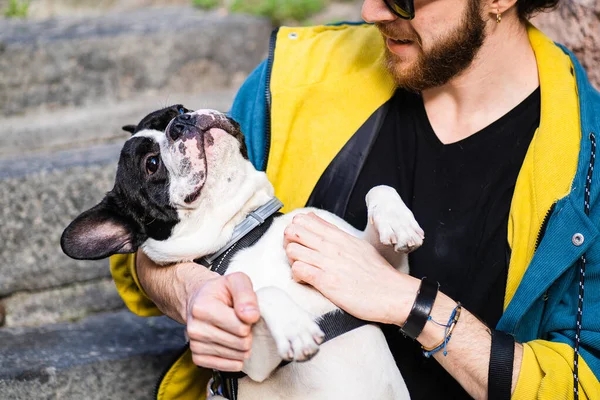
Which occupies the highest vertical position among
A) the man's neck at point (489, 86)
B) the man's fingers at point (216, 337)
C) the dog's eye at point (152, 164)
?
the man's neck at point (489, 86)

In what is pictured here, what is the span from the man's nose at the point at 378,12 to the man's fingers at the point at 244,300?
40.2 inches

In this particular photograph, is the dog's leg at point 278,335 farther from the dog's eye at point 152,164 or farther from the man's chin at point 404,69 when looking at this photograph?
the man's chin at point 404,69

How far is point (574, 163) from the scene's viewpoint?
1997mm

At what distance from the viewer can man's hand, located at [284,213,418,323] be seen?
6.20 feet

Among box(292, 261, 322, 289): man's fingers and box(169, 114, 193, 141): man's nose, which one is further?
box(169, 114, 193, 141): man's nose

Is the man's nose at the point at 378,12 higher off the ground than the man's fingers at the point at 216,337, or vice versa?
the man's nose at the point at 378,12

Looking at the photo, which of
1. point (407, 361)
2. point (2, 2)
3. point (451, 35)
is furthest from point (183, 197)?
point (2, 2)

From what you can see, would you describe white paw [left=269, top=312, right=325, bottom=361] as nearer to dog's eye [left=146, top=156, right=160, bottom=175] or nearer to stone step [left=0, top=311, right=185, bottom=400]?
dog's eye [left=146, top=156, right=160, bottom=175]

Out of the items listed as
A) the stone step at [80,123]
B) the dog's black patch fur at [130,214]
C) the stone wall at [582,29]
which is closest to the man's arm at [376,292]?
the dog's black patch fur at [130,214]

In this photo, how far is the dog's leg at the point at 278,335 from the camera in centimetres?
158

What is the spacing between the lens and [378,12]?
2.23 meters

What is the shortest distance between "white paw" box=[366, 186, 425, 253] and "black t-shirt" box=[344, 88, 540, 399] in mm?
223

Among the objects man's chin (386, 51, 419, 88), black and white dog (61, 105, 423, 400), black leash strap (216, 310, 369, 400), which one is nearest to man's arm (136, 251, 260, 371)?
black and white dog (61, 105, 423, 400)

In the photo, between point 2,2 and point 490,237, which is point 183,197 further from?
point 2,2
